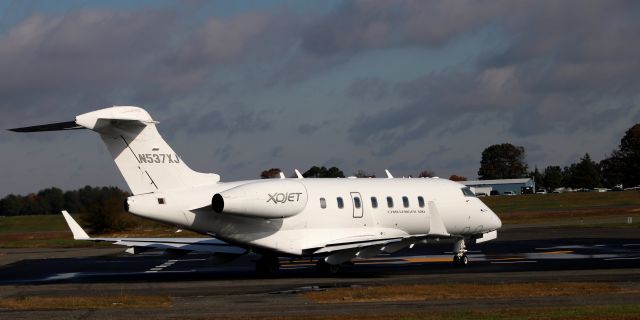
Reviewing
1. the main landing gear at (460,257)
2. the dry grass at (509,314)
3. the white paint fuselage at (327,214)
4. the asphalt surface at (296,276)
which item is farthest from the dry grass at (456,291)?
the main landing gear at (460,257)

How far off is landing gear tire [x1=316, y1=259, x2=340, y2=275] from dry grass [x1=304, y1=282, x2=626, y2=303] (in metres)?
6.05

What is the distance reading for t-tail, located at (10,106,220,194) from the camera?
27.2m

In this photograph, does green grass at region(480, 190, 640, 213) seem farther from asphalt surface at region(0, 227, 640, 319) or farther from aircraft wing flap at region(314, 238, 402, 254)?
aircraft wing flap at region(314, 238, 402, 254)

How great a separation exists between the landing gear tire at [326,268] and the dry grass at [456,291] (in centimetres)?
605

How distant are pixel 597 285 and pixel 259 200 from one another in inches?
382

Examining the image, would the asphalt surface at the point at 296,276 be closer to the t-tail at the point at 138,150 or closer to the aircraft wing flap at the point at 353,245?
the aircraft wing flap at the point at 353,245

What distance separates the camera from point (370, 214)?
31938mm

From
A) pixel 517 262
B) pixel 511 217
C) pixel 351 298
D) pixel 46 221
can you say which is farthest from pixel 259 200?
pixel 46 221

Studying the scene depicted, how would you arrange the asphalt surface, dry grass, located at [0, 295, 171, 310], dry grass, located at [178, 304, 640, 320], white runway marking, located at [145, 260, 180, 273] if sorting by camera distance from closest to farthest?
dry grass, located at [178, 304, 640, 320], the asphalt surface, dry grass, located at [0, 295, 171, 310], white runway marking, located at [145, 260, 180, 273]

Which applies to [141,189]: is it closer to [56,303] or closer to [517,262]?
[56,303]

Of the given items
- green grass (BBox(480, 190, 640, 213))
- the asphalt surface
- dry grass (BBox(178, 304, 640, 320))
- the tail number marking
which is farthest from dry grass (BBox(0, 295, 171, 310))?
green grass (BBox(480, 190, 640, 213))

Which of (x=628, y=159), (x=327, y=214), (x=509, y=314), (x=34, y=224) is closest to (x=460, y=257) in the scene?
(x=327, y=214)

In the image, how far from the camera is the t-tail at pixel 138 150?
1073 inches

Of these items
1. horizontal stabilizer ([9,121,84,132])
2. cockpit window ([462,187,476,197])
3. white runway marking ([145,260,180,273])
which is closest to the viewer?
horizontal stabilizer ([9,121,84,132])
